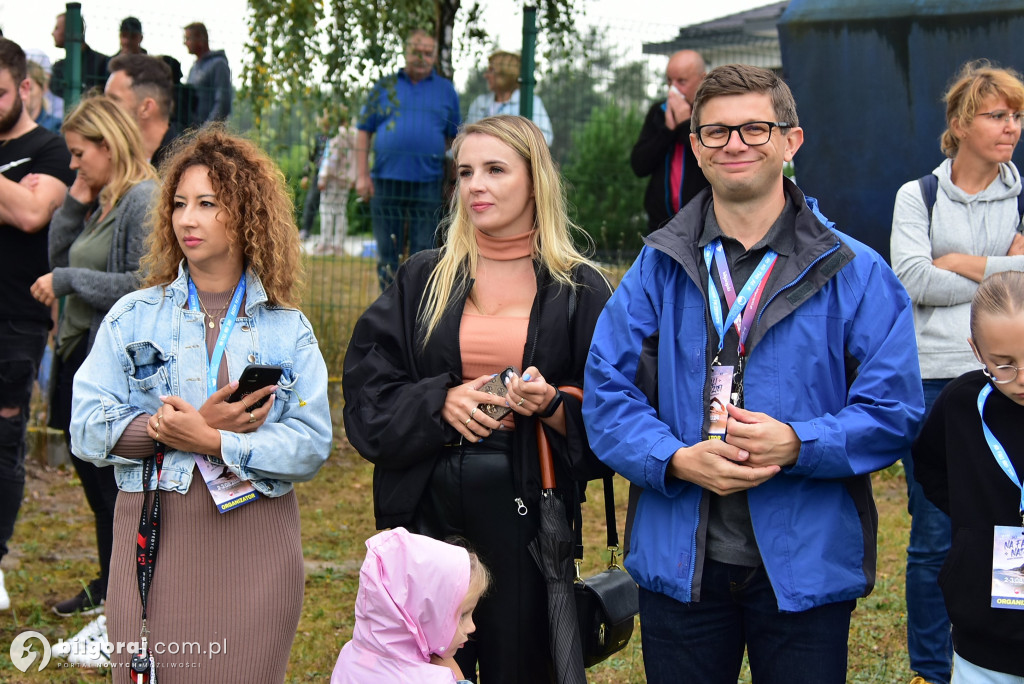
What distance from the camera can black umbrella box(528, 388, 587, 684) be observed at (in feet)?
10.1

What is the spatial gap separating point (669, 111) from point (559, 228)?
159 inches

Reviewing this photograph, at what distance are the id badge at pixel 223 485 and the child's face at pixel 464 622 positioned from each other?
2.44ft

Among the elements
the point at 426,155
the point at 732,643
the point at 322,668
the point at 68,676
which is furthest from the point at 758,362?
the point at 426,155

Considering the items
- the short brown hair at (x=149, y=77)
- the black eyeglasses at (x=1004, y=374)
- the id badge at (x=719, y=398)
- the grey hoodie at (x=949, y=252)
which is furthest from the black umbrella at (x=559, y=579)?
the short brown hair at (x=149, y=77)

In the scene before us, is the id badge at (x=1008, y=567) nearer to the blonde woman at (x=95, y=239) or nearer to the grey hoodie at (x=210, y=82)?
the blonde woman at (x=95, y=239)

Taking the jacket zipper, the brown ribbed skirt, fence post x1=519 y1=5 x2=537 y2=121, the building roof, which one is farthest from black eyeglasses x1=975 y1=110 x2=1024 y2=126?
the building roof

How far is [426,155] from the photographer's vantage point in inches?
336

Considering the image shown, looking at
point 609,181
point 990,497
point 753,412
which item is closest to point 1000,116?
point 990,497

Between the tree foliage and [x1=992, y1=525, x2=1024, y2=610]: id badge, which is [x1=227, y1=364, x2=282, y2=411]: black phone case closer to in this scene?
[x1=992, y1=525, x2=1024, y2=610]: id badge

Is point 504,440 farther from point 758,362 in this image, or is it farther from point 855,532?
point 855,532

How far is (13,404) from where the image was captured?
4855 millimetres

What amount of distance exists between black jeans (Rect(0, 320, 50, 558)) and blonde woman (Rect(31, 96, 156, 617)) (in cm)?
18

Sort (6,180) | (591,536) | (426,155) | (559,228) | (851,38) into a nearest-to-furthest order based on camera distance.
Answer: (559,228) → (6,180) → (851,38) → (591,536) → (426,155)

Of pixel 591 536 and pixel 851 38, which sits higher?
pixel 851 38
